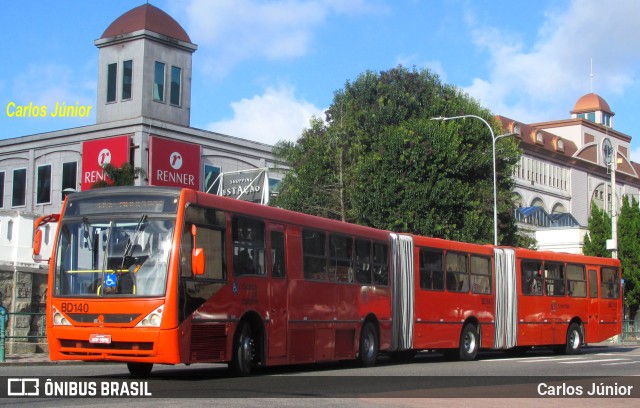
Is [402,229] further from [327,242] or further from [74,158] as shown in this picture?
[74,158]

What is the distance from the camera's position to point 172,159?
55812 millimetres

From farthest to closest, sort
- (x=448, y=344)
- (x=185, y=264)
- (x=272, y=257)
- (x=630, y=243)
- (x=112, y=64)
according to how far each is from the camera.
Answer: (x=112, y=64)
(x=630, y=243)
(x=448, y=344)
(x=272, y=257)
(x=185, y=264)

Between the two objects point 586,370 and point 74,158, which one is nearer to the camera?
point 586,370

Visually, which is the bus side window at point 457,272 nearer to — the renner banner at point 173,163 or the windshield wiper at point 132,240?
the windshield wiper at point 132,240

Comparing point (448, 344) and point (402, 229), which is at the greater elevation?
point (402, 229)

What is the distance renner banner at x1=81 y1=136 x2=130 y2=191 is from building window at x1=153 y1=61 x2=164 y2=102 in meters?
Answer: 3.18

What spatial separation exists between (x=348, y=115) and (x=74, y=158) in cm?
2064

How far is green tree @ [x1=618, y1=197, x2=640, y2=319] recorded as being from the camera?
171 ft

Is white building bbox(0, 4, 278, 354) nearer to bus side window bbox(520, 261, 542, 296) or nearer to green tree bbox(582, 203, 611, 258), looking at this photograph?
green tree bbox(582, 203, 611, 258)

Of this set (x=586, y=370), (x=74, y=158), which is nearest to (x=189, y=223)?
(x=586, y=370)

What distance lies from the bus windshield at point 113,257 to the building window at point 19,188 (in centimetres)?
4755

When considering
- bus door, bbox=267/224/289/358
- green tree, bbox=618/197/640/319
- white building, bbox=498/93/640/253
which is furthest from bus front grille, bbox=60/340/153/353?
white building, bbox=498/93/640/253

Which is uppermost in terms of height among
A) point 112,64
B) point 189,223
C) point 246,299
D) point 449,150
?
point 112,64

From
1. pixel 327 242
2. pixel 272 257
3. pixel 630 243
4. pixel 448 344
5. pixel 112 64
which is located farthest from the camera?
pixel 112 64
